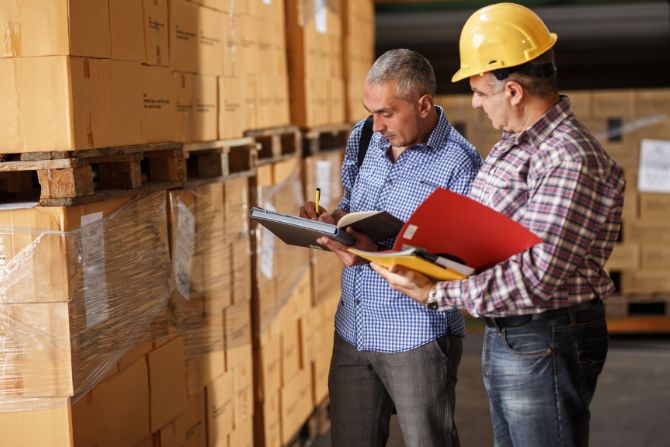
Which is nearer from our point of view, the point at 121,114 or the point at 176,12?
the point at 121,114

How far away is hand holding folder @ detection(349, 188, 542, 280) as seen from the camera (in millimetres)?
2318

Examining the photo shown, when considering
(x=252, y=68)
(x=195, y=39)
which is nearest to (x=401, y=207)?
(x=195, y=39)

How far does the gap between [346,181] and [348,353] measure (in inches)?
26.0

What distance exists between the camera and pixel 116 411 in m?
2.90

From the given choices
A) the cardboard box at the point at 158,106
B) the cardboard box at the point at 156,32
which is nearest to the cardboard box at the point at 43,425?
the cardboard box at the point at 158,106

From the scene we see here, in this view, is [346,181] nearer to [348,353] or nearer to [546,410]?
[348,353]

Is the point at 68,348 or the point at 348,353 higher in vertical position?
the point at 68,348

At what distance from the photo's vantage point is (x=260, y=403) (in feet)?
14.4

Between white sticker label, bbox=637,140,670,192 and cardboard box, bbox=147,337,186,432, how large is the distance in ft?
17.5

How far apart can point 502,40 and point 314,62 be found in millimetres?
2967

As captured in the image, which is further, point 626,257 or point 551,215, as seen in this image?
point 626,257

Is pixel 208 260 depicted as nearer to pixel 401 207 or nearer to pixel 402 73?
pixel 401 207

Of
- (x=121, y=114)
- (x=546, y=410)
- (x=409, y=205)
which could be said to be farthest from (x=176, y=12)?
(x=546, y=410)

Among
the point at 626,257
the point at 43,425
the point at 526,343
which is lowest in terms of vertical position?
the point at 626,257
